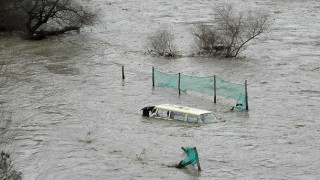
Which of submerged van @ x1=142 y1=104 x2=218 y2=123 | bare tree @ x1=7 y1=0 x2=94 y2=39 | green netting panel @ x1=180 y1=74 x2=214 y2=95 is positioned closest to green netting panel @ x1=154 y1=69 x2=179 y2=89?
green netting panel @ x1=180 y1=74 x2=214 y2=95

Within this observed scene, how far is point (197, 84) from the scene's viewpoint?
105 feet

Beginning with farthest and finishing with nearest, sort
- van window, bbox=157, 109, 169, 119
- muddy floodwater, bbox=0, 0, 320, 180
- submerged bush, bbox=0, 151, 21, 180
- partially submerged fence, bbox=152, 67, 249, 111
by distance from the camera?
partially submerged fence, bbox=152, 67, 249, 111 → van window, bbox=157, 109, 169, 119 → muddy floodwater, bbox=0, 0, 320, 180 → submerged bush, bbox=0, 151, 21, 180

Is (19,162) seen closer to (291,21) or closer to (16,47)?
(16,47)

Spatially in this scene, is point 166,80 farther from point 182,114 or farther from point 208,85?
point 182,114

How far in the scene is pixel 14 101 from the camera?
31125 millimetres

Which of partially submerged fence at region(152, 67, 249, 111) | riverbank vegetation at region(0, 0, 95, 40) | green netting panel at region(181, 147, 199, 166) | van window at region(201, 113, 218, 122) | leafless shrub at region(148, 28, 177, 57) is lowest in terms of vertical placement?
green netting panel at region(181, 147, 199, 166)

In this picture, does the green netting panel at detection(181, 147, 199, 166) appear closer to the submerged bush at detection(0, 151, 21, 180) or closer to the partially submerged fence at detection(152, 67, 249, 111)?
the submerged bush at detection(0, 151, 21, 180)

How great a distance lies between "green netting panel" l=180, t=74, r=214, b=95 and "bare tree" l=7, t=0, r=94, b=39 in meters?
15.9

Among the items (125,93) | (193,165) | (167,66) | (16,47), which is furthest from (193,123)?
(16,47)

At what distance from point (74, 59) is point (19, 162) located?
18497 millimetres

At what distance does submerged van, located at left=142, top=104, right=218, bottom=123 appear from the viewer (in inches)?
1043

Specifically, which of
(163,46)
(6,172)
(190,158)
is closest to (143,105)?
(190,158)

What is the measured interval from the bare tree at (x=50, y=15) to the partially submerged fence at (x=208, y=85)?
538 inches

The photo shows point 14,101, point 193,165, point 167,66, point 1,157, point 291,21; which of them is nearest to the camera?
point 1,157
